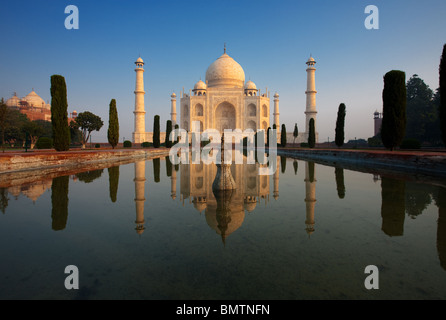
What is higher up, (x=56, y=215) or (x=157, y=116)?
(x=157, y=116)

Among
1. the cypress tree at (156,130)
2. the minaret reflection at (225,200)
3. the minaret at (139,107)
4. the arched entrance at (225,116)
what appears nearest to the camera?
the minaret reflection at (225,200)

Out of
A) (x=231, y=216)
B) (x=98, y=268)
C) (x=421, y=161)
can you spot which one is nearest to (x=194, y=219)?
(x=231, y=216)

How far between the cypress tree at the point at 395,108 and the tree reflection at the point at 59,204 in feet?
44.8

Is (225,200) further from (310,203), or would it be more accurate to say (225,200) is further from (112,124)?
(112,124)

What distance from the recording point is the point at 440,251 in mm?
2287

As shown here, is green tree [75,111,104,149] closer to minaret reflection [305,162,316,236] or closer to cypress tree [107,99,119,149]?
cypress tree [107,99,119,149]

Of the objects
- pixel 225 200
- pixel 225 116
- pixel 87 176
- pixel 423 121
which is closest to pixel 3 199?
pixel 87 176

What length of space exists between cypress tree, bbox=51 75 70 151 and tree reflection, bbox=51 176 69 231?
8267 mm

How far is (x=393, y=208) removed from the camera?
3.74m

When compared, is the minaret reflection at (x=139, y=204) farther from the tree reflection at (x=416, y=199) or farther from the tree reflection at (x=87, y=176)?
the tree reflection at (x=416, y=199)

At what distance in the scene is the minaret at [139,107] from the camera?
32.5 meters

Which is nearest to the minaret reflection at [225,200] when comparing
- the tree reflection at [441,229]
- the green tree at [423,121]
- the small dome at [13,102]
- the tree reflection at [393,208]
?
the tree reflection at [393,208]
